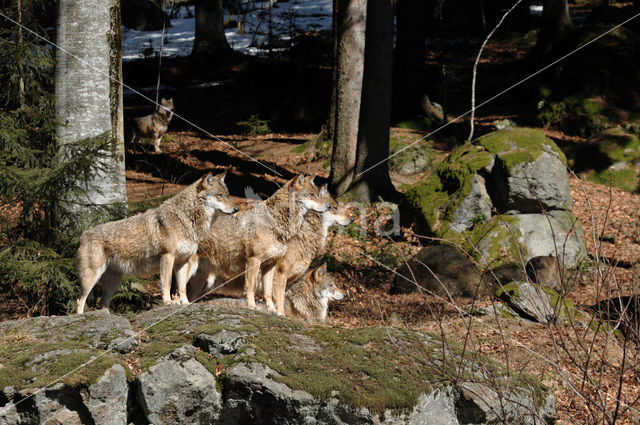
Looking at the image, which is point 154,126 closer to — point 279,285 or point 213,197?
point 279,285

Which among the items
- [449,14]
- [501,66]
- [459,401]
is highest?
[449,14]

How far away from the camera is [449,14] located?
131ft

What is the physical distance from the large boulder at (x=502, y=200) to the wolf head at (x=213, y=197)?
6.92 metres

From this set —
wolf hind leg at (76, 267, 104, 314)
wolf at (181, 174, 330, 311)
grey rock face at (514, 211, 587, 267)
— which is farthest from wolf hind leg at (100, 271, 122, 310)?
grey rock face at (514, 211, 587, 267)

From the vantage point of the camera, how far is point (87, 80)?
9.45m

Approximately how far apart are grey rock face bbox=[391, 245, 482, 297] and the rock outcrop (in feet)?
19.0

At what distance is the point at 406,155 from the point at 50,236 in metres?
12.6

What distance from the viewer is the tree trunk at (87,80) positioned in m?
9.32

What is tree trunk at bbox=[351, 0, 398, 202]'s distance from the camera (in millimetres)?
16695

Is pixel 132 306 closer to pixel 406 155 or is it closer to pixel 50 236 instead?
pixel 50 236

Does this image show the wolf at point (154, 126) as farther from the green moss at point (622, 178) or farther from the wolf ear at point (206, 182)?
the wolf ear at point (206, 182)

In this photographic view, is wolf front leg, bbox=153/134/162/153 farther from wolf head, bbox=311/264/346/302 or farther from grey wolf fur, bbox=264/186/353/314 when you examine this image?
wolf head, bbox=311/264/346/302

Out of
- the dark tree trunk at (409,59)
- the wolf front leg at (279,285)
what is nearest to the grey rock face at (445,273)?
the wolf front leg at (279,285)

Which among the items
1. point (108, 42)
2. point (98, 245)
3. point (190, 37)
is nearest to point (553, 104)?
point (108, 42)
